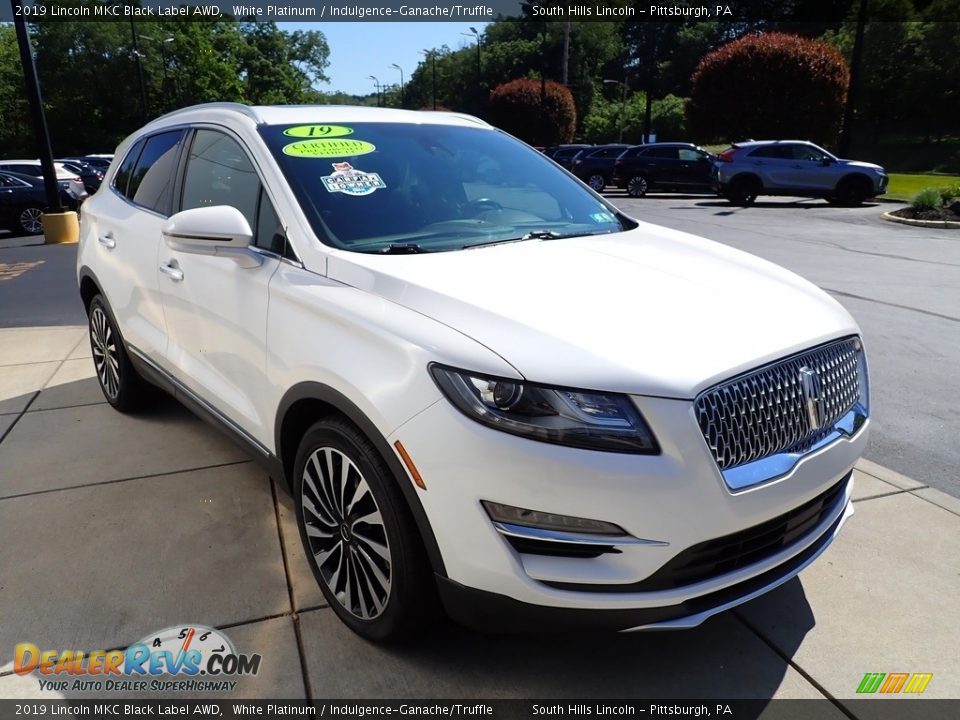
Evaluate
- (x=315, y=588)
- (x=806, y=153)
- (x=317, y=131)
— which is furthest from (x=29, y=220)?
(x=806, y=153)

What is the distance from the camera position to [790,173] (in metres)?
20.1

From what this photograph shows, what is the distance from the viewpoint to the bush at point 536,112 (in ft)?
164

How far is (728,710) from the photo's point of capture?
7.59ft

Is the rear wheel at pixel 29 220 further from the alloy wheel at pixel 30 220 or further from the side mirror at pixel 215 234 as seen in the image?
the side mirror at pixel 215 234

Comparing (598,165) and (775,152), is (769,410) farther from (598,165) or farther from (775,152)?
(598,165)

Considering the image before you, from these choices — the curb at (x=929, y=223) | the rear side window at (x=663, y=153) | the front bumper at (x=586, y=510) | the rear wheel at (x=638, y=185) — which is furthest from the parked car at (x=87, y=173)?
the front bumper at (x=586, y=510)

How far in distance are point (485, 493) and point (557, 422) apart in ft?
0.89

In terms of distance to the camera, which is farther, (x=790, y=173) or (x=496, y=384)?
(x=790, y=173)

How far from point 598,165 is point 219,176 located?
940 inches

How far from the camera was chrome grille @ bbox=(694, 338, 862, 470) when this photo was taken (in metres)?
2.02

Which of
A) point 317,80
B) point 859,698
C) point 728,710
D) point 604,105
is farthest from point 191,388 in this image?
point 317,80

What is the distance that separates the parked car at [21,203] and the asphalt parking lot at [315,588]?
1256cm

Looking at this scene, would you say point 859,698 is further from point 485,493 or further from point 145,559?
point 145,559

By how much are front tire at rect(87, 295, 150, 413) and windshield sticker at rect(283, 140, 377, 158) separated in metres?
2.09
